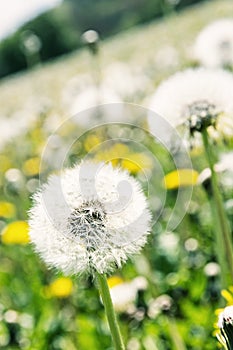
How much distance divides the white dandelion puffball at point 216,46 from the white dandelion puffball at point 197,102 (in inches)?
94.2

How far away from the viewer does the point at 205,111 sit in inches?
87.0

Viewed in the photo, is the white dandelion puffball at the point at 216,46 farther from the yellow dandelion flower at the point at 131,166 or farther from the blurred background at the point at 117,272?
the yellow dandelion flower at the point at 131,166

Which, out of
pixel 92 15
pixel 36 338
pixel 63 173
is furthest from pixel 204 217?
pixel 92 15

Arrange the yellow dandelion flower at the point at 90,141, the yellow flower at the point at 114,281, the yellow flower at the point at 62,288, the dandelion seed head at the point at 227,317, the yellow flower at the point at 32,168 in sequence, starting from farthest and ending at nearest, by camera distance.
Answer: the yellow flower at the point at 32,168, the yellow dandelion flower at the point at 90,141, the yellow flower at the point at 62,288, the yellow flower at the point at 114,281, the dandelion seed head at the point at 227,317

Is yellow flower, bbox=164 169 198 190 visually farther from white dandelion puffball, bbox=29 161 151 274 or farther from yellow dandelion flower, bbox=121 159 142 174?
white dandelion puffball, bbox=29 161 151 274

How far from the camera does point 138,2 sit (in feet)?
186

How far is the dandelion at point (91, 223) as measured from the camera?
59.7 inches

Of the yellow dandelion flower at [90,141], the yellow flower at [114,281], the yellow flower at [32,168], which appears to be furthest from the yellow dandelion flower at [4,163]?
the yellow flower at [114,281]

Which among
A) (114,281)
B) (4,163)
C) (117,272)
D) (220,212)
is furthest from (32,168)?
(220,212)

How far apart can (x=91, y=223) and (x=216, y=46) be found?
363 centimetres

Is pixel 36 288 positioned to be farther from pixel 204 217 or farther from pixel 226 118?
pixel 226 118

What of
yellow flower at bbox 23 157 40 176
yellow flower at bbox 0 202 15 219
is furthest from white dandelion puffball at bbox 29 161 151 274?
yellow flower at bbox 23 157 40 176

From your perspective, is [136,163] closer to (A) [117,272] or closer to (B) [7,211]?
(A) [117,272]

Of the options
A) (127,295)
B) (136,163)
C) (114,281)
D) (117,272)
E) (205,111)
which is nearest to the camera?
(205,111)
